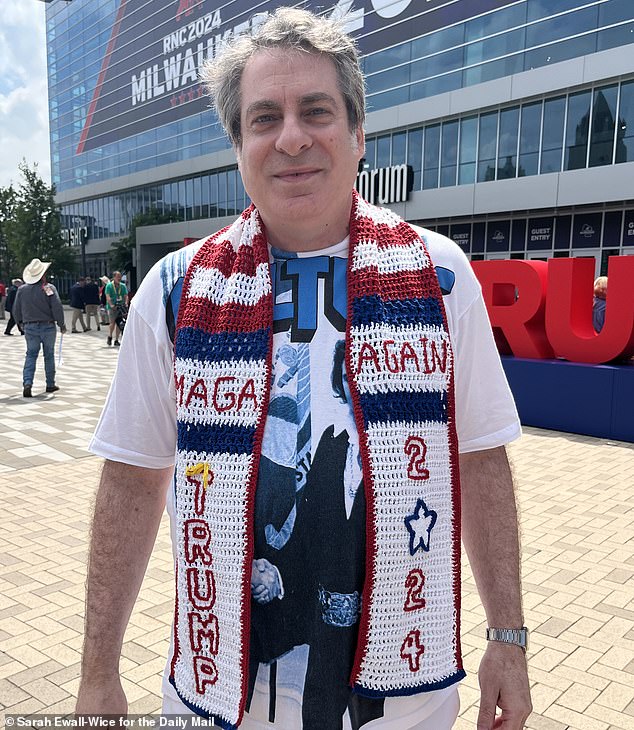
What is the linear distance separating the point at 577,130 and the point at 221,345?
865 inches

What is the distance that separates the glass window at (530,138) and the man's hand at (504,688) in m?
22.2

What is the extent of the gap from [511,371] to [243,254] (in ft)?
23.9

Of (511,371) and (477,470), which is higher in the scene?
(477,470)

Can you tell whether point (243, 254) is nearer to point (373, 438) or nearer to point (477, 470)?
point (373, 438)

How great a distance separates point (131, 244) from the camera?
43.1m

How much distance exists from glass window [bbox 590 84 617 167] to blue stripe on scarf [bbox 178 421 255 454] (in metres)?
21.2

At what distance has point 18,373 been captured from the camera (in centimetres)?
1235

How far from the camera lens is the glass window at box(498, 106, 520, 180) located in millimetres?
21891

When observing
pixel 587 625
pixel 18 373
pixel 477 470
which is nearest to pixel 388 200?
pixel 18 373

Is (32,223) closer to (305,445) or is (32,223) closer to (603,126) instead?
(603,126)

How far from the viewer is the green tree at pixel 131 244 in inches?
1609

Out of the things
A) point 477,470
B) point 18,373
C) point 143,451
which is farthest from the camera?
point 18,373

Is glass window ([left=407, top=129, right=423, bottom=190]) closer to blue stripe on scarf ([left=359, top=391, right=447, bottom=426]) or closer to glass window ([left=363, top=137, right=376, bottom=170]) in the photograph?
glass window ([left=363, top=137, right=376, bottom=170])

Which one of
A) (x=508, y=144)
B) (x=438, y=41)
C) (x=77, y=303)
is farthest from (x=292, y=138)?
(x=438, y=41)
